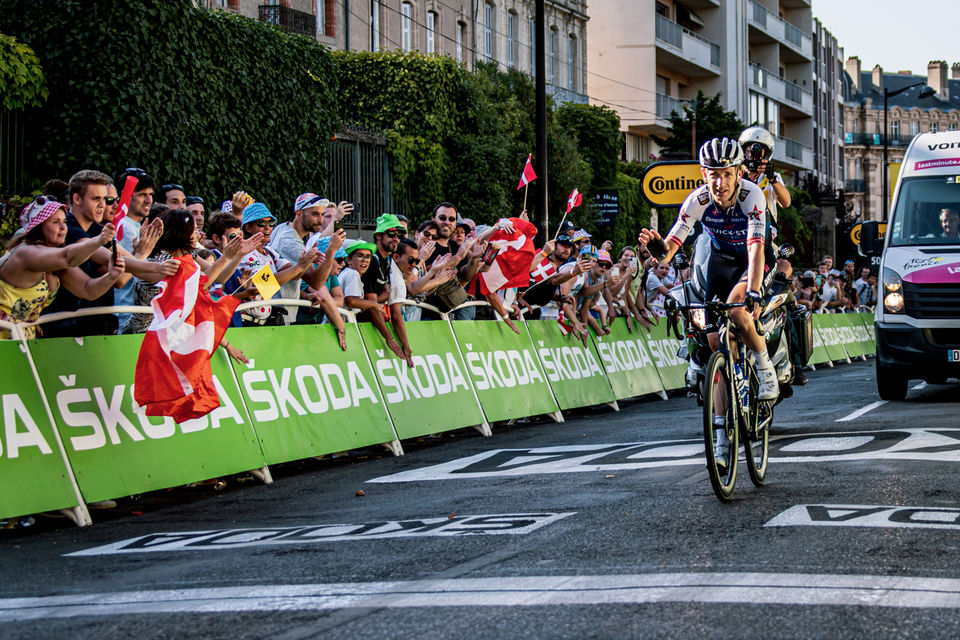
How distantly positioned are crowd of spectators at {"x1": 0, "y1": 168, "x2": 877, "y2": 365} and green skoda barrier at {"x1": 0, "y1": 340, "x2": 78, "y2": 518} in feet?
1.60

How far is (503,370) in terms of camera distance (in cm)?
1490

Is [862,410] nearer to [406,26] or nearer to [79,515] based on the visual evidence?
[79,515]

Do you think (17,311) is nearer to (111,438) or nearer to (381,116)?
(111,438)

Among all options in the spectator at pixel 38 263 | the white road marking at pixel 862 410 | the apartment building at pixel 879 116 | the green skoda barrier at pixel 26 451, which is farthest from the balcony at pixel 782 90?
the green skoda barrier at pixel 26 451

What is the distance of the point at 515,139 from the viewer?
117 feet

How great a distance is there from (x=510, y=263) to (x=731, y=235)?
6.72 metres

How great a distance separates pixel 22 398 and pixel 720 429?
419 centimetres

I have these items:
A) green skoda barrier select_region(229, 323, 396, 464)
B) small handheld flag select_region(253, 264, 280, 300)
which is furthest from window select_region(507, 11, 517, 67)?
small handheld flag select_region(253, 264, 280, 300)

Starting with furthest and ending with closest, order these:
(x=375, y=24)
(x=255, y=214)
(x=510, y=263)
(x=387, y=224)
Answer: (x=375, y=24) < (x=510, y=263) < (x=387, y=224) < (x=255, y=214)

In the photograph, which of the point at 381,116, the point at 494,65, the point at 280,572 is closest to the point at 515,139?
the point at 494,65

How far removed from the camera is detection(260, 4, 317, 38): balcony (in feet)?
114

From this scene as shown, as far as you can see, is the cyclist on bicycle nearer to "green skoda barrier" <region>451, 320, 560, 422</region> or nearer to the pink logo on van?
"green skoda barrier" <region>451, 320, 560, 422</region>

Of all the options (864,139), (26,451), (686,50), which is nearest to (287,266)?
(26,451)

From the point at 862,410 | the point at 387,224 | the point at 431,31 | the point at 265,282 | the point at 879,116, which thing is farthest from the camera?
the point at 879,116
